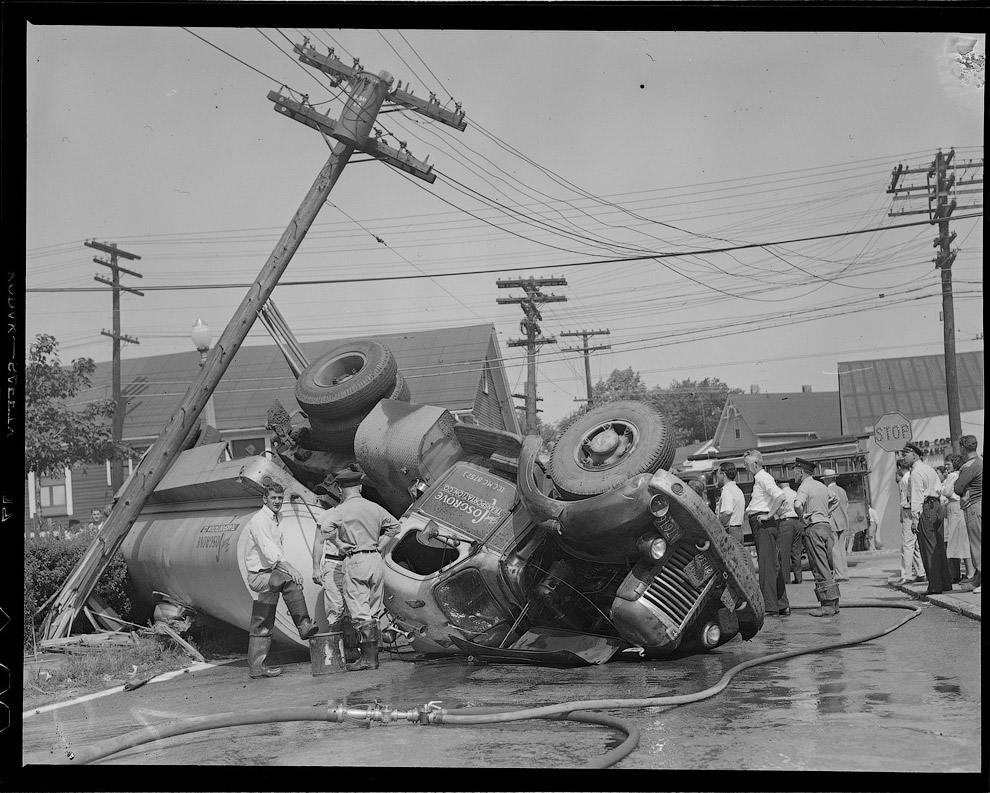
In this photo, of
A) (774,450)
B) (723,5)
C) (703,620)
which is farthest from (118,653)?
(774,450)

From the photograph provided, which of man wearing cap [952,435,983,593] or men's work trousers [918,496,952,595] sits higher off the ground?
man wearing cap [952,435,983,593]

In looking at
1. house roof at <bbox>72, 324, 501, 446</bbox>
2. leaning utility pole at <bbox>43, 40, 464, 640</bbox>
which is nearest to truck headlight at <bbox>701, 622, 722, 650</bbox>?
leaning utility pole at <bbox>43, 40, 464, 640</bbox>

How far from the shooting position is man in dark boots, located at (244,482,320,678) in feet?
27.3

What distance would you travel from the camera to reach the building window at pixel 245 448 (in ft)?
36.3

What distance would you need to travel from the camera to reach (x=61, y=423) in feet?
43.2

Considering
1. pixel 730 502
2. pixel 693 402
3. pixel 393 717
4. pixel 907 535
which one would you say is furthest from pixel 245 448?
pixel 693 402

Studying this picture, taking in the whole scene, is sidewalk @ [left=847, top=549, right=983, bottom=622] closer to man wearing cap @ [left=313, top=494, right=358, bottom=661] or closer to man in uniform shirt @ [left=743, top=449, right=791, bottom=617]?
man in uniform shirt @ [left=743, top=449, right=791, bottom=617]

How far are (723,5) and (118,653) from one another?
7.95 m

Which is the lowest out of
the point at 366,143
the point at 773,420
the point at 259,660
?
the point at 259,660

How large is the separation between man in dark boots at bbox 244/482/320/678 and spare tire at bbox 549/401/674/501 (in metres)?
2.69

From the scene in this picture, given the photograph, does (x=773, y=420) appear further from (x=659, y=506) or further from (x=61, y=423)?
(x=659, y=506)

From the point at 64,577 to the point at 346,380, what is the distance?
4.23m

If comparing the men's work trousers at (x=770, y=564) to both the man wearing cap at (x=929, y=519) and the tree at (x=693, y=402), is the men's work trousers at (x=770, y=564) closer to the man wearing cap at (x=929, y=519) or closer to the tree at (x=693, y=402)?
the man wearing cap at (x=929, y=519)

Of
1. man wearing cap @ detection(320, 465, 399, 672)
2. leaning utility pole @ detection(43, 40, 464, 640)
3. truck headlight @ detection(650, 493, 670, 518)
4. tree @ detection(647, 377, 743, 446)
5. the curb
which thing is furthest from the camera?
tree @ detection(647, 377, 743, 446)
